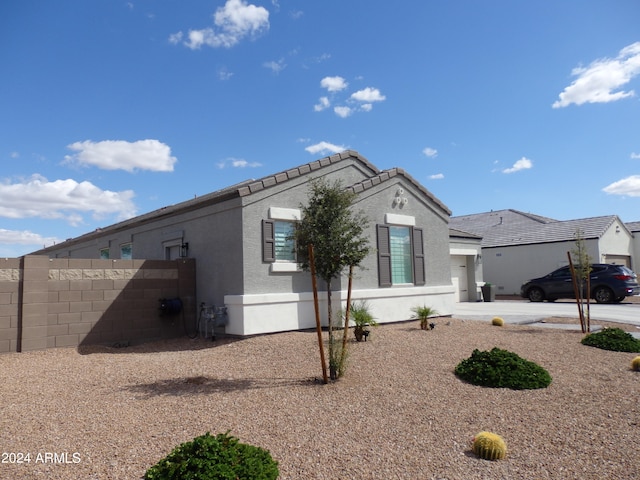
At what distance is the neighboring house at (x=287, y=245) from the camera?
10.6m

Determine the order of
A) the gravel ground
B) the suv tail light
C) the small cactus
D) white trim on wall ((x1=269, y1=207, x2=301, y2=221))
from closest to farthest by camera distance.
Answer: the gravel ground
the small cactus
white trim on wall ((x1=269, y1=207, x2=301, y2=221))
the suv tail light

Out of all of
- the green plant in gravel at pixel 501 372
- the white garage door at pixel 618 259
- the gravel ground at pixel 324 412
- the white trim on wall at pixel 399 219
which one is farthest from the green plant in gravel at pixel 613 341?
the white garage door at pixel 618 259

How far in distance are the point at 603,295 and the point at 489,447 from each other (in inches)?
742

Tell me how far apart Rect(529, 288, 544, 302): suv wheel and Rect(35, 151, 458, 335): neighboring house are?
949cm

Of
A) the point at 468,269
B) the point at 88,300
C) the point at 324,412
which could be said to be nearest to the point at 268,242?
the point at 88,300

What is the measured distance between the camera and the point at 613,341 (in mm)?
9430

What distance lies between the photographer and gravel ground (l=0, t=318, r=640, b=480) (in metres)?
4.22

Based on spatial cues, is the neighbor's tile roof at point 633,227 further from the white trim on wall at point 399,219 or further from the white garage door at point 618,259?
the white trim on wall at point 399,219

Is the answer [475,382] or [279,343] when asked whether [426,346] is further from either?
[279,343]

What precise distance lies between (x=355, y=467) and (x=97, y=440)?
→ 2652 mm

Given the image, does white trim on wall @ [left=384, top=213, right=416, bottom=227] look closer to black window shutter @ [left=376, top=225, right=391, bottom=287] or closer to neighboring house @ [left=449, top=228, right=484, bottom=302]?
black window shutter @ [left=376, top=225, right=391, bottom=287]

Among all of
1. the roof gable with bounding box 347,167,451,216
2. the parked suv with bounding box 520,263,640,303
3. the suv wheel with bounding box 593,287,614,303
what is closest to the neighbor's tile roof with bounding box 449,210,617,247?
the parked suv with bounding box 520,263,640,303

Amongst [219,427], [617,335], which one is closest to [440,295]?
[617,335]

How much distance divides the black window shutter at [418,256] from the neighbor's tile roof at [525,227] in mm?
15148
